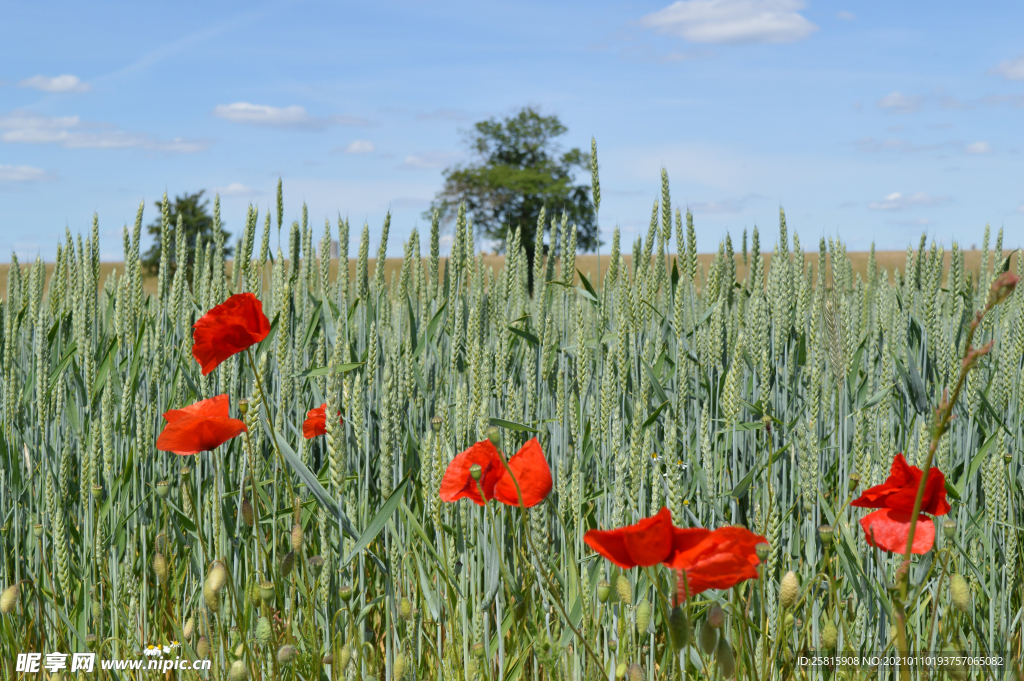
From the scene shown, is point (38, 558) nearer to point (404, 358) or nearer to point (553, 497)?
point (404, 358)

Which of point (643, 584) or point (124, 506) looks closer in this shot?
point (643, 584)

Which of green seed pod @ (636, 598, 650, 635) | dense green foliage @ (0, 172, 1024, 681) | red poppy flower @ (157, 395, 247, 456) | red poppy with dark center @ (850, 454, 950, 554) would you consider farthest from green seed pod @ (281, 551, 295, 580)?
red poppy with dark center @ (850, 454, 950, 554)

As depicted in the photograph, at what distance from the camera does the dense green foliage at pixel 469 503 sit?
98 cm

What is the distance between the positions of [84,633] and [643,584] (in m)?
0.89

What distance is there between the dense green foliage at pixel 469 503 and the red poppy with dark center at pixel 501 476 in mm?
55

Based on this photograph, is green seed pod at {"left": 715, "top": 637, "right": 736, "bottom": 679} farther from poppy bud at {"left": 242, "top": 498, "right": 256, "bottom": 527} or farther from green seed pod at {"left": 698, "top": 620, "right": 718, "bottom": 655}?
poppy bud at {"left": 242, "top": 498, "right": 256, "bottom": 527}

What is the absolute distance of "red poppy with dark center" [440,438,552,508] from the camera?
0.87 metres

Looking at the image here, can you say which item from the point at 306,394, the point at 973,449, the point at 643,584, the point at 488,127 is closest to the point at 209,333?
the point at 306,394

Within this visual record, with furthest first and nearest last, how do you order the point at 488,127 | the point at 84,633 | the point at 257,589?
the point at 488,127 → the point at 84,633 → the point at 257,589

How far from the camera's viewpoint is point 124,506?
125 cm

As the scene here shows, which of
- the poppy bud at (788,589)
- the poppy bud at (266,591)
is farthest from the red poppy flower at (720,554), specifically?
the poppy bud at (266,591)

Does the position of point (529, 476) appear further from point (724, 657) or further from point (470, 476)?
point (724, 657)

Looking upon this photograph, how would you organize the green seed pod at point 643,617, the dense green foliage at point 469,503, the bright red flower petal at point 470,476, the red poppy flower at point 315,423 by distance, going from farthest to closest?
the red poppy flower at point 315,423 < the dense green foliage at point 469,503 < the bright red flower petal at point 470,476 < the green seed pod at point 643,617

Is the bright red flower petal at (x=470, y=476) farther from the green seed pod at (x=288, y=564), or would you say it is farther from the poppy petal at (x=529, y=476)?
the green seed pod at (x=288, y=564)
